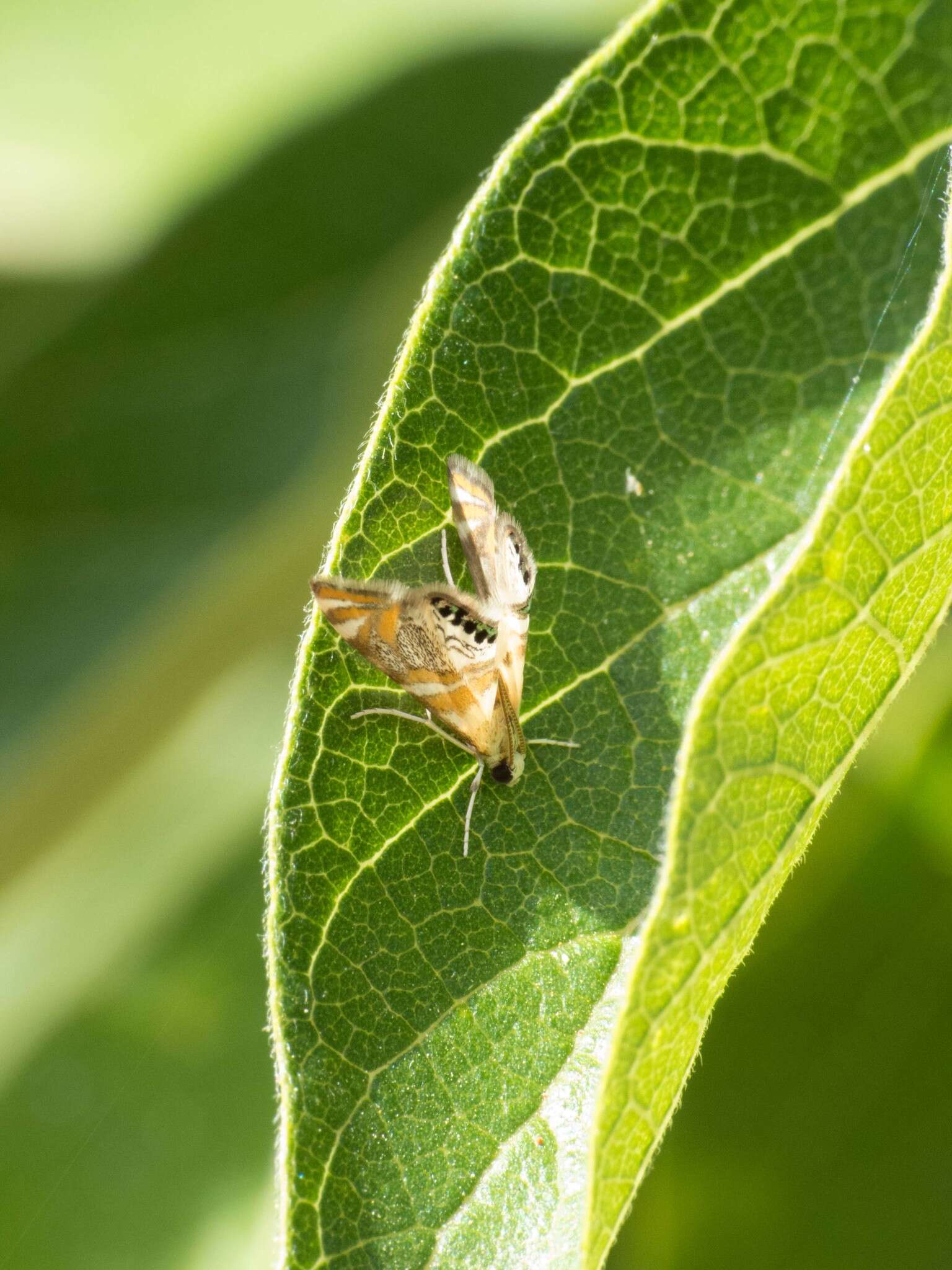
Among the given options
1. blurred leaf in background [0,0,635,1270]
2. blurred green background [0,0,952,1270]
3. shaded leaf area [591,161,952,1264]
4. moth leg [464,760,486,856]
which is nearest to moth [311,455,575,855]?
moth leg [464,760,486,856]

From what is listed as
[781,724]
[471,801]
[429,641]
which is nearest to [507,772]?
[471,801]

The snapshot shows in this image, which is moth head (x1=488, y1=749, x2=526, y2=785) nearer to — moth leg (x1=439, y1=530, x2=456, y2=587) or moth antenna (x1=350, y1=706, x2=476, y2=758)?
moth antenna (x1=350, y1=706, x2=476, y2=758)

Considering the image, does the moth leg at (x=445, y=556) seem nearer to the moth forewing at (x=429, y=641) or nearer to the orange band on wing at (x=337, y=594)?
the moth forewing at (x=429, y=641)

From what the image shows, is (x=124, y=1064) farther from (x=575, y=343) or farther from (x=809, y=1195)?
(x=575, y=343)

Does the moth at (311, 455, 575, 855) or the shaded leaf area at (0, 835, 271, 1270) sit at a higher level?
the moth at (311, 455, 575, 855)

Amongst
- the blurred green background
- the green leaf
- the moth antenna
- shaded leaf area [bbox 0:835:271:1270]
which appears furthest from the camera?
shaded leaf area [bbox 0:835:271:1270]
